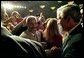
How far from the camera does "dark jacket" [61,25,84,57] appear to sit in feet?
4.66

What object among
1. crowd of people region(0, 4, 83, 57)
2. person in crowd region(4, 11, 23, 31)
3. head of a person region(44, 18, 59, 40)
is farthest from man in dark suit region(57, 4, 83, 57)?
person in crowd region(4, 11, 23, 31)

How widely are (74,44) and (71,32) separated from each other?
0.15 m

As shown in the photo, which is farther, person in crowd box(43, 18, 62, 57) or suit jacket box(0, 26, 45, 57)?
person in crowd box(43, 18, 62, 57)

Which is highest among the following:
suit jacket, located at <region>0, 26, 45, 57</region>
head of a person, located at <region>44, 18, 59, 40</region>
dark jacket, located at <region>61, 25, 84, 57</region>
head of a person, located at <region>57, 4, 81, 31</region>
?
suit jacket, located at <region>0, 26, 45, 57</region>

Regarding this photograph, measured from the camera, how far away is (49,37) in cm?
261

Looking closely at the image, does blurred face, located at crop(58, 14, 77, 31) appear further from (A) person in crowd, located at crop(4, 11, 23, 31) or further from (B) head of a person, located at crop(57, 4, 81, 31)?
(A) person in crowd, located at crop(4, 11, 23, 31)

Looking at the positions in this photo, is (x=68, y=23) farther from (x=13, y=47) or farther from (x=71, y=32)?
(x=13, y=47)

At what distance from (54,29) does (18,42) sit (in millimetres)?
1487

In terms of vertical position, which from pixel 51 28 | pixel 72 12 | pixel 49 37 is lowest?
pixel 49 37

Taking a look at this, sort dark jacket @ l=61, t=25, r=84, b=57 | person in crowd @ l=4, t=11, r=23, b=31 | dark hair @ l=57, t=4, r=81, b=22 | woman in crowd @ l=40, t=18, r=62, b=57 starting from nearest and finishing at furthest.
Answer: dark jacket @ l=61, t=25, r=84, b=57 < dark hair @ l=57, t=4, r=81, b=22 < woman in crowd @ l=40, t=18, r=62, b=57 < person in crowd @ l=4, t=11, r=23, b=31

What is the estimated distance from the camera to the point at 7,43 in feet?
3.51

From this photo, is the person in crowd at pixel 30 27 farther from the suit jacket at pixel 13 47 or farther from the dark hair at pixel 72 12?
the suit jacket at pixel 13 47

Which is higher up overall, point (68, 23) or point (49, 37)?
point (68, 23)

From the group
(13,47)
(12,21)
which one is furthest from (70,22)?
(12,21)
